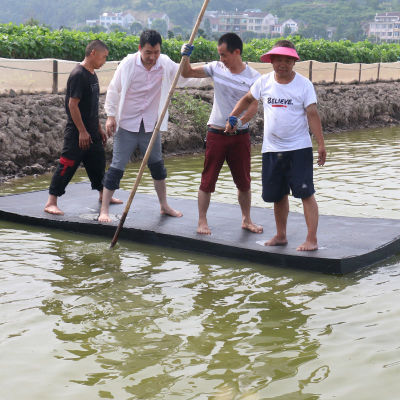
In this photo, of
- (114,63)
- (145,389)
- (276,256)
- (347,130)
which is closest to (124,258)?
(276,256)

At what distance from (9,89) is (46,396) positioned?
10747 millimetres

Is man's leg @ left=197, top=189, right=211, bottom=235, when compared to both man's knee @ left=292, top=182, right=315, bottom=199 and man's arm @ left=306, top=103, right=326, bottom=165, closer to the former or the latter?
man's knee @ left=292, top=182, right=315, bottom=199

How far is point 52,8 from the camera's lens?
590 ft

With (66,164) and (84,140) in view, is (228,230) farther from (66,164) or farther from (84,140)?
(66,164)

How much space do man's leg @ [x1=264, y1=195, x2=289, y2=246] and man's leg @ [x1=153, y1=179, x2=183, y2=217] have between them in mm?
1428

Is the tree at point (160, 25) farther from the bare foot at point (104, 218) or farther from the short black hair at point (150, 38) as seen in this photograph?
the short black hair at point (150, 38)

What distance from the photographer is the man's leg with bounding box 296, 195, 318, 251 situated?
6.14 m

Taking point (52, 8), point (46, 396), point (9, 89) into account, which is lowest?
point (46, 396)

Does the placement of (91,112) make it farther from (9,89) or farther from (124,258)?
(9,89)

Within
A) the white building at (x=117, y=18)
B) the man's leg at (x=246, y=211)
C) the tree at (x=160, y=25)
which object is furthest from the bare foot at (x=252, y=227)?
the white building at (x=117, y=18)

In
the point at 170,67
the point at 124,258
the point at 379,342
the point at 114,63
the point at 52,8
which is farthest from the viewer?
the point at 52,8

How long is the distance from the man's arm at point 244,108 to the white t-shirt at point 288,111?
0.23 m

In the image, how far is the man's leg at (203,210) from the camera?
6.85 metres

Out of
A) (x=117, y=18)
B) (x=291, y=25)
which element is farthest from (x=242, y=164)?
(x=117, y=18)
